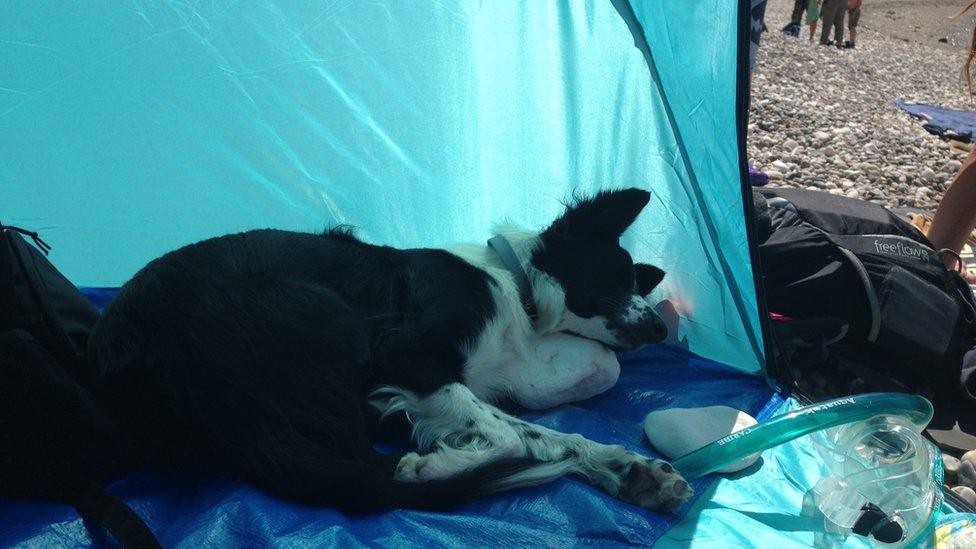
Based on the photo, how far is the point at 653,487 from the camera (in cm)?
229

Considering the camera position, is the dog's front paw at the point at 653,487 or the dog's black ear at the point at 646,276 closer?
the dog's front paw at the point at 653,487

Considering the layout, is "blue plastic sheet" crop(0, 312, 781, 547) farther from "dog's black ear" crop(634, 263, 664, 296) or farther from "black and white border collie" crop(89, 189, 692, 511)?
"dog's black ear" crop(634, 263, 664, 296)

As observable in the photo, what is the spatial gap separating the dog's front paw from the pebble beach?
16.2ft

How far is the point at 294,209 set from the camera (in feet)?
11.3

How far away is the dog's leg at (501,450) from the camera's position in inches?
90.0

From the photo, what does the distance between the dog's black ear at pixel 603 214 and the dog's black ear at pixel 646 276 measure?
21 centimetres

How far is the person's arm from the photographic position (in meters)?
4.19

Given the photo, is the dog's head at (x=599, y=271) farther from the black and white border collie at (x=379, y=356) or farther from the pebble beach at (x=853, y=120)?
the pebble beach at (x=853, y=120)

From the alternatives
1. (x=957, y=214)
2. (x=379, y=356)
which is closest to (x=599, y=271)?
(x=379, y=356)

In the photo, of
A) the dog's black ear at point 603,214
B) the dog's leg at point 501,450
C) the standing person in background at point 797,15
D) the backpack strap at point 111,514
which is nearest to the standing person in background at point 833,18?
the standing person in background at point 797,15

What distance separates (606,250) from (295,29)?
5.01ft

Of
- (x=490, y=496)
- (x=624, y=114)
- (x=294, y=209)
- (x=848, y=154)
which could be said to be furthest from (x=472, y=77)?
(x=848, y=154)

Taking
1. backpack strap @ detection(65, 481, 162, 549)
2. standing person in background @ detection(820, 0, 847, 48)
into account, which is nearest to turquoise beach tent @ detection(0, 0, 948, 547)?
backpack strap @ detection(65, 481, 162, 549)

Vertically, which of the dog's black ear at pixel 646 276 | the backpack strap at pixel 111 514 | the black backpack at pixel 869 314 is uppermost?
the backpack strap at pixel 111 514
